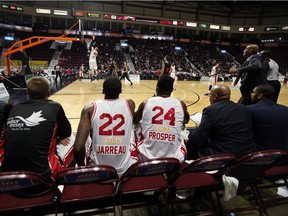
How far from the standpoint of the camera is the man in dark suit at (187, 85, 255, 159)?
2217 millimetres

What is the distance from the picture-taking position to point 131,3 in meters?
26.2

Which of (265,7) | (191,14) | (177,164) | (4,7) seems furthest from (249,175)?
(265,7)

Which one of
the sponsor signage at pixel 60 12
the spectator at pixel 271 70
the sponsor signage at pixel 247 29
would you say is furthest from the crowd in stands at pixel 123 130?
the sponsor signage at pixel 247 29

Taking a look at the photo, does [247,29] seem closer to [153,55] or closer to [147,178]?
[153,55]

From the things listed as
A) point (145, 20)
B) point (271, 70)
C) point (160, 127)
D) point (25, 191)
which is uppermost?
point (145, 20)

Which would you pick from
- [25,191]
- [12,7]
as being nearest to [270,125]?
[25,191]

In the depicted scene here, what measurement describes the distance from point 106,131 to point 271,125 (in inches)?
74.2

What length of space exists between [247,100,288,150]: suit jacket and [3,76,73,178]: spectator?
219 cm

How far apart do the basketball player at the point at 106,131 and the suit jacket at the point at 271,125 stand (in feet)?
5.03

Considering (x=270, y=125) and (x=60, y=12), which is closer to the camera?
(x=270, y=125)

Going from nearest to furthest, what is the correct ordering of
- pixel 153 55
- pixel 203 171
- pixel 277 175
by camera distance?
pixel 203 171
pixel 277 175
pixel 153 55

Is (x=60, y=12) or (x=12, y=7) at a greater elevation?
(x=60, y=12)

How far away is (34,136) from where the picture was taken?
5.61ft

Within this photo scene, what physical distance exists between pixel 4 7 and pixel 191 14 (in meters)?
23.3
